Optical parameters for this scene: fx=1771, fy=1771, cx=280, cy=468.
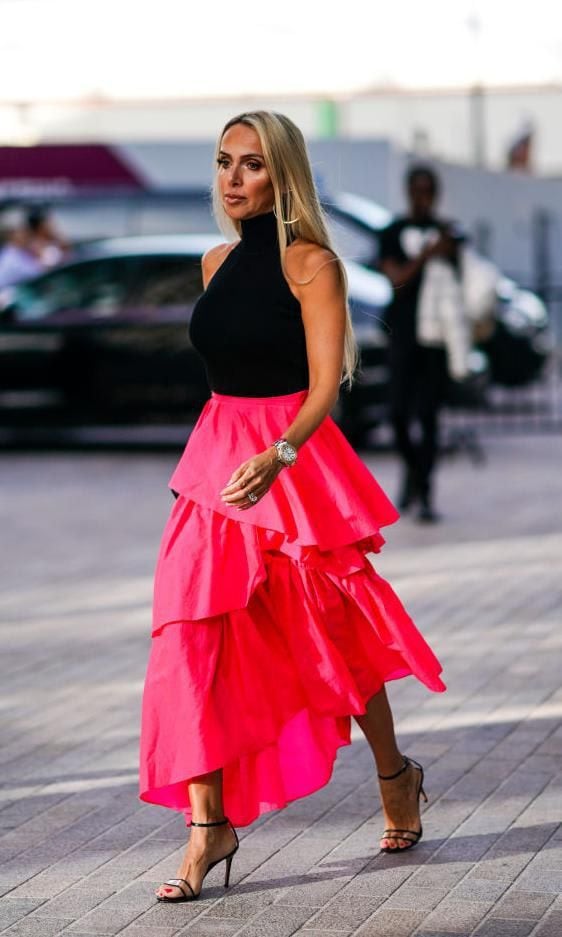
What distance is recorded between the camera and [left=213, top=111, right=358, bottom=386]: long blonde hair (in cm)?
419

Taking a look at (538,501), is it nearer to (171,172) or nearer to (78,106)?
(171,172)

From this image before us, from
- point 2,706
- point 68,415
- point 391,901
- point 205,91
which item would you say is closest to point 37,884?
point 391,901

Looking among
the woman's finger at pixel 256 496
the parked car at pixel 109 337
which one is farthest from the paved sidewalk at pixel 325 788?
the parked car at pixel 109 337

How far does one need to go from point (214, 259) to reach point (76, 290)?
1093 cm

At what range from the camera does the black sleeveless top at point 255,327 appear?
4.24 m

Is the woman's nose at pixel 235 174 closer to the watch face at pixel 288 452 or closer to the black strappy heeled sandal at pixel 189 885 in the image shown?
the watch face at pixel 288 452

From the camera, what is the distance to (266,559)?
13.9ft

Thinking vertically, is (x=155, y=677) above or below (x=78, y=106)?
below

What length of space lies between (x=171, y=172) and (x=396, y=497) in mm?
10771

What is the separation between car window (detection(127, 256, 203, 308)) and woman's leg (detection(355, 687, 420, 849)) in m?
10.6

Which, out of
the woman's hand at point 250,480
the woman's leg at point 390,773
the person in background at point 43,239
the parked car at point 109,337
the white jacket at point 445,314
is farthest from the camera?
the person in background at point 43,239

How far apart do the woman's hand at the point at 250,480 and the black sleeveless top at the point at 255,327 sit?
0.28 m

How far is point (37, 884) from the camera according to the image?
427cm

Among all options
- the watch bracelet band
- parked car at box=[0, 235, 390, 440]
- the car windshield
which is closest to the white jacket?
parked car at box=[0, 235, 390, 440]
